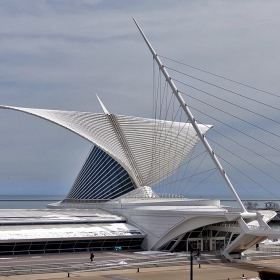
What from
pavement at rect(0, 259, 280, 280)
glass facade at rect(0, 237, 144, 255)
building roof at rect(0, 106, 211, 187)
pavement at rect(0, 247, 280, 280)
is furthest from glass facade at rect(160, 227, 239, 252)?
building roof at rect(0, 106, 211, 187)

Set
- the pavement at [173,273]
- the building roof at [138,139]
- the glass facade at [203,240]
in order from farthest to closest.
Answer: the building roof at [138,139], the glass facade at [203,240], the pavement at [173,273]

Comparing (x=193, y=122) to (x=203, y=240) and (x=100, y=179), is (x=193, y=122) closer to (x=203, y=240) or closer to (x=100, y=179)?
(x=203, y=240)

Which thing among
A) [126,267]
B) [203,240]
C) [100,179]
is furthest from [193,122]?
[100,179]

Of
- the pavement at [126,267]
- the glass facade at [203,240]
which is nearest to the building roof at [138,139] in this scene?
the glass facade at [203,240]

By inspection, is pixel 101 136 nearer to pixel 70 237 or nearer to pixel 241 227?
pixel 70 237

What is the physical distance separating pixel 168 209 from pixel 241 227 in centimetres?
902

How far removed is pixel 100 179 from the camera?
70062mm

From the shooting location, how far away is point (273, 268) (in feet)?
130

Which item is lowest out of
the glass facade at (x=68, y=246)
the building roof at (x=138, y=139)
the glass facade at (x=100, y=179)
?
the glass facade at (x=68, y=246)

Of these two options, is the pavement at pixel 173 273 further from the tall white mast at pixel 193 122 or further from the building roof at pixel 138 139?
the building roof at pixel 138 139

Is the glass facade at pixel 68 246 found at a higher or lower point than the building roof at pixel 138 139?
lower

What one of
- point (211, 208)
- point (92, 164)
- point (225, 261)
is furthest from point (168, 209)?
point (92, 164)

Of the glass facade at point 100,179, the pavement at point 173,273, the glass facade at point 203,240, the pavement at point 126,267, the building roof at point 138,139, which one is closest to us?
the pavement at point 173,273

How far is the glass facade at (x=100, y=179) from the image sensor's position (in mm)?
65938
